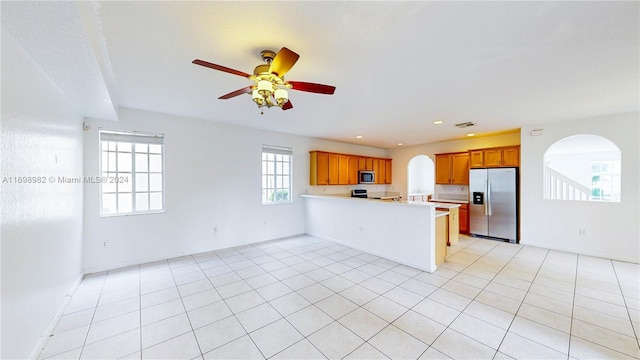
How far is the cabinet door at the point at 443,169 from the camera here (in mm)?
6484

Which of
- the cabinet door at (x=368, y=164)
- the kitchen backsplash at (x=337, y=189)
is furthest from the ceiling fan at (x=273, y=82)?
the cabinet door at (x=368, y=164)

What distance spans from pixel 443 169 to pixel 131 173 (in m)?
7.17

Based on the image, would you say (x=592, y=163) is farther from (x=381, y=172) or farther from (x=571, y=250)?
(x=381, y=172)

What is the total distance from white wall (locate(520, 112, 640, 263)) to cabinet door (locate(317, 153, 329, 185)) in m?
4.26

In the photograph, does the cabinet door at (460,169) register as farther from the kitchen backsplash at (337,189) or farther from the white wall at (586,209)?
the kitchen backsplash at (337,189)

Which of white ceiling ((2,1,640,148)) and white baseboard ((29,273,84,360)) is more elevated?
white ceiling ((2,1,640,148))

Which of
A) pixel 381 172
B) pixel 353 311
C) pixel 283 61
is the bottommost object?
pixel 353 311

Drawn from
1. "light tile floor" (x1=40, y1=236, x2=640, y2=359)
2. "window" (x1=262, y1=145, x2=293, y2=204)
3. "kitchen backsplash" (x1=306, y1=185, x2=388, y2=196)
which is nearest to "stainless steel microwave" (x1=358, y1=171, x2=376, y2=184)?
"kitchen backsplash" (x1=306, y1=185, x2=388, y2=196)

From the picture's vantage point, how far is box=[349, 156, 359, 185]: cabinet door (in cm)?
671

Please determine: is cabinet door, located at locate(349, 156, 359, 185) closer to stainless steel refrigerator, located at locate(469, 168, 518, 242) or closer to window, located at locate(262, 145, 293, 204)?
window, located at locate(262, 145, 293, 204)

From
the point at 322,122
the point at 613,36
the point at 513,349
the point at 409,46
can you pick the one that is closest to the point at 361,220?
the point at 322,122

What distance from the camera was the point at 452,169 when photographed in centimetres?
640

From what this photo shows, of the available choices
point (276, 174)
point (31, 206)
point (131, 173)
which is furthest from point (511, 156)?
point (131, 173)

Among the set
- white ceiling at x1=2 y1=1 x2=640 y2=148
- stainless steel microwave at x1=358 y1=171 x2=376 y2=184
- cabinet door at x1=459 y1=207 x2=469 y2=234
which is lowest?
cabinet door at x1=459 y1=207 x2=469 y2=234
